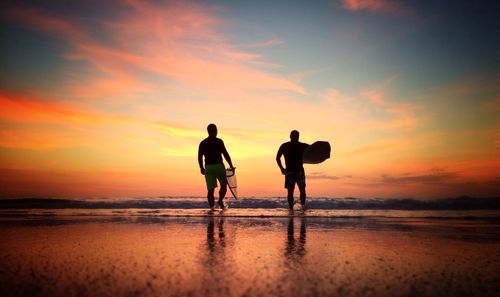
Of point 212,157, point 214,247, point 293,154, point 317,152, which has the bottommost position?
point 214,247

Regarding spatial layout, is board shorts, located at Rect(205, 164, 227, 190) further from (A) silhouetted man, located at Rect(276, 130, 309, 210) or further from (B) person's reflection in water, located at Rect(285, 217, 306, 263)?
(B) person's reflection in water, located at Rect(285, 217, 306, 263)

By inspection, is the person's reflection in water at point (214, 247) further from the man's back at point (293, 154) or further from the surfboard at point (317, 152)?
the surfboard at point (317, 152)

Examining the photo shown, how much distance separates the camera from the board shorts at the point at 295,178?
1255 cm

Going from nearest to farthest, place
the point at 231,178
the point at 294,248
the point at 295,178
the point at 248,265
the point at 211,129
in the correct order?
the point at 248,265 → the point at 294,248 → the point at 211,129 → the point at 295,178 → the point at 231,178

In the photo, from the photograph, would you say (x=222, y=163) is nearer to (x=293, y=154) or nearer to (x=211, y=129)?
(x=211, y=129)

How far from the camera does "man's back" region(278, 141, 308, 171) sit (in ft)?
41.4

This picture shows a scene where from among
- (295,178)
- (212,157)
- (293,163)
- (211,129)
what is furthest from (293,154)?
(211,129)

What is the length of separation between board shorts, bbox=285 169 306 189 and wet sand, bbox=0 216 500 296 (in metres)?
7.89

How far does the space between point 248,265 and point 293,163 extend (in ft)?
32.6

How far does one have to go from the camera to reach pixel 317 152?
13.6 m

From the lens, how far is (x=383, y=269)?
2666 mm

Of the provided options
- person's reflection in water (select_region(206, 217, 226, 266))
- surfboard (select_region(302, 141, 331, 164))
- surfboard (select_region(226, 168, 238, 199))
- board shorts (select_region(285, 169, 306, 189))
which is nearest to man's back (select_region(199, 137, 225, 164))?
surfboard (select_region(226, 168, 238, 199))

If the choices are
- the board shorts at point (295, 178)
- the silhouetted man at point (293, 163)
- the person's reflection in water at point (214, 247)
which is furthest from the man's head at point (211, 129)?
the person's reflection in water at point (214, 247)

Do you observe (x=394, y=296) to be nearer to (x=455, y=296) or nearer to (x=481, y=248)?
(x=455, y=296)
